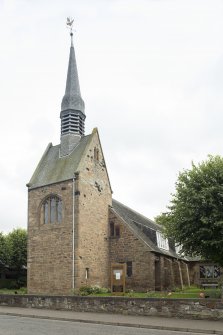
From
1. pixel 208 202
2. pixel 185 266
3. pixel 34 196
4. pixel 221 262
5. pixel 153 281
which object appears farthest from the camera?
pixel 185 266

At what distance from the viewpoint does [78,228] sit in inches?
1320

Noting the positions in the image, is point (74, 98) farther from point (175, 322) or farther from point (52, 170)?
point (175, 322)

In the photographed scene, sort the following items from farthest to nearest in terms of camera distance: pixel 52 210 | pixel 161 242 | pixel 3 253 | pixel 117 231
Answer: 1. pixel 3 253
2. pixel 161 242
3. pixel 117 231
4. pixel 52 210

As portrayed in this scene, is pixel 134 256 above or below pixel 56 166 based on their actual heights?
below

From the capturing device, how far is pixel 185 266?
157ft

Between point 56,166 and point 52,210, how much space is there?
13.8 ft

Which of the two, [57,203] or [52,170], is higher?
[52,170]

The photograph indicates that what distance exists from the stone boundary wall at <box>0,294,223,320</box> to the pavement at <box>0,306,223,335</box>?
0.43m

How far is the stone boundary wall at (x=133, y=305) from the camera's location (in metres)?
18.2

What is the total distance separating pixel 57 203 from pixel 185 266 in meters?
19.5

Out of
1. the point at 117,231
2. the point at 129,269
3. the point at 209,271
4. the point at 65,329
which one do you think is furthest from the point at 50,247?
the point at 209,271

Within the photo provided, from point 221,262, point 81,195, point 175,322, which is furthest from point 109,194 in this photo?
point 175,322

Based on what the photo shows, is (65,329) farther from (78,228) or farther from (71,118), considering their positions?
(71,118)

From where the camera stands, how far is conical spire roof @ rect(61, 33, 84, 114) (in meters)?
39.3
